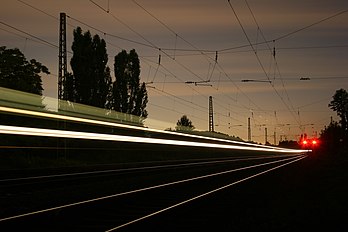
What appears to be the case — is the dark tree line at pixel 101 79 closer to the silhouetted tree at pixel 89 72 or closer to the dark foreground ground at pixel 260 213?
the silhouetted tree at pixel 89 72

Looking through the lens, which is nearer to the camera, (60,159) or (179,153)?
(60,159)

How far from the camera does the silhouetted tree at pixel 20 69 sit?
163 feet

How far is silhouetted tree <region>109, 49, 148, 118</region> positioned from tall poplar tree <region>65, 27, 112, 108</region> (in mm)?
3511

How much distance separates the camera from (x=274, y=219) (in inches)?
467

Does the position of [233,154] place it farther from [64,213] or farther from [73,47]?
[64,213]

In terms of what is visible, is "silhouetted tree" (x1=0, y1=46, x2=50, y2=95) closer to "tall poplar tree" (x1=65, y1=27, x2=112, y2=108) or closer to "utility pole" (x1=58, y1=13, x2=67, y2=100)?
"tall poplar tree" (x1=65, y1=27, x2=112, y2=108)

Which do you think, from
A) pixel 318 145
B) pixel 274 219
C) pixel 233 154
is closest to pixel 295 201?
pixel 274 219

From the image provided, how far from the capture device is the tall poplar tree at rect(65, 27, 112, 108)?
49.1 m

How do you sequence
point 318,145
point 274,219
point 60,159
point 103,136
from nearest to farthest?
point 274,219, point 103,136, point 60,159, point 318,145

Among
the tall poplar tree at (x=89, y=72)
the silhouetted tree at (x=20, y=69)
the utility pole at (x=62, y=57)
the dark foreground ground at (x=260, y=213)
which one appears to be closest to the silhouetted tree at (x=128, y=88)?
the tall poplar tree at (x=89, y=72)

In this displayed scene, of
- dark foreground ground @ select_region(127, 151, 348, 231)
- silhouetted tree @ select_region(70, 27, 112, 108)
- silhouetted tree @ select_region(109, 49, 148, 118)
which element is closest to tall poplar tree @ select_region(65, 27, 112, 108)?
silhouetted tree @ select_region(70, 27, 112, 108)

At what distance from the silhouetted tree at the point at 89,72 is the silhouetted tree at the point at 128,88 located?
11.8 feet

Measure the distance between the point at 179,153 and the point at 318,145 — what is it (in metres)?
68.3

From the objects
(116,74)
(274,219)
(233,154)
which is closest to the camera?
(274,219)
